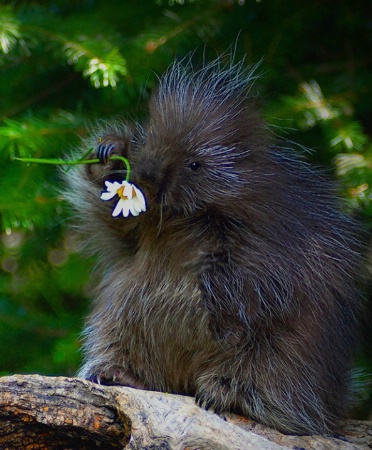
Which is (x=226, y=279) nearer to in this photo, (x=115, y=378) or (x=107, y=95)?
(x=115, y=378)

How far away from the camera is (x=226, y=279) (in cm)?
199

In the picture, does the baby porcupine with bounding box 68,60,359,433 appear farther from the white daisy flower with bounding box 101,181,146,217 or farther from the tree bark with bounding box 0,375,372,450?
the tree bark with bounding box 0,375,372,450

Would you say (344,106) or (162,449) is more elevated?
(344,106)

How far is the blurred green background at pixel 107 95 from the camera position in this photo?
98.0 inches

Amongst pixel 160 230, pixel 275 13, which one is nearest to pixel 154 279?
pixel 160 230

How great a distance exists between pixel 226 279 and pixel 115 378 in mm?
405

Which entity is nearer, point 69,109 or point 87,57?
point 87,57

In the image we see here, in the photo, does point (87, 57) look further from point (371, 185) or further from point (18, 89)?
point (371, 185)

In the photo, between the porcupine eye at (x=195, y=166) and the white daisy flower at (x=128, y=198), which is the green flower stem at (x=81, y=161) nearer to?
the white daisy flower at (x=128, y=198)

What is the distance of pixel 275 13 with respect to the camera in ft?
9.41

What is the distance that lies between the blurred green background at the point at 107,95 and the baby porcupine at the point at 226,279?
0.84ft

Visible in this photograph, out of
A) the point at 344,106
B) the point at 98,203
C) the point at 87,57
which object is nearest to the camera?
the point at 98,203

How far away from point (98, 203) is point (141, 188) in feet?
0.88

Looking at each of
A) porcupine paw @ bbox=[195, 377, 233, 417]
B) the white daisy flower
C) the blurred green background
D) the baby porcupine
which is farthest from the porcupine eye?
porcupine paw @ bbox=[195, 377, 233, 417]
